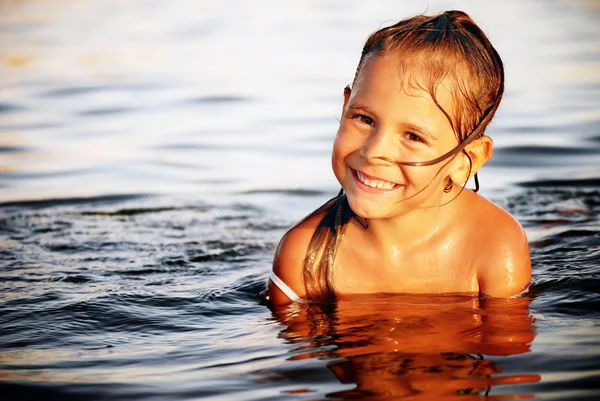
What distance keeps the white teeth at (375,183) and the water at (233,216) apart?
533mm

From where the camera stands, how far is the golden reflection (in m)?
3.06

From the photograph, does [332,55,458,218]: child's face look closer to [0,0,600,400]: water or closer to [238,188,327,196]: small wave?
[0,0,600,400]: water

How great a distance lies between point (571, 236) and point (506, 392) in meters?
2.65

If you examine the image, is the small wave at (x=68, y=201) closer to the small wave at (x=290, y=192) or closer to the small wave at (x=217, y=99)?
the small wave at (x=290, y=192)

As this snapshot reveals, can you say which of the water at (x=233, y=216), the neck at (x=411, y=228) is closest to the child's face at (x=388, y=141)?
the neck at (x=411, y=228)

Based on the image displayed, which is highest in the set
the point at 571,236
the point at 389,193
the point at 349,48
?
the point at 349,48

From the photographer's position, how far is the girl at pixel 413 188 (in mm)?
3662

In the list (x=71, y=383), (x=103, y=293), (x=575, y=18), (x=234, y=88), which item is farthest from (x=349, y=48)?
(x=71, y=383)

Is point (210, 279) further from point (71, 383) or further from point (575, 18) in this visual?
point (575, 18)

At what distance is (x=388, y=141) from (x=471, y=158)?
45 centimetres

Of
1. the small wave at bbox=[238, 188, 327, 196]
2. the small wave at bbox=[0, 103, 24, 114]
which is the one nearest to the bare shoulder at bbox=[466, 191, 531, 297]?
the small wave at bbox=[238, 188, 327, 196]

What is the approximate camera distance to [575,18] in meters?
14.7

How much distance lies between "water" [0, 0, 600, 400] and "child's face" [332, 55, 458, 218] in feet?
1.65

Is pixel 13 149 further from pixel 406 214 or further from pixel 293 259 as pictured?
pixel 406 214
